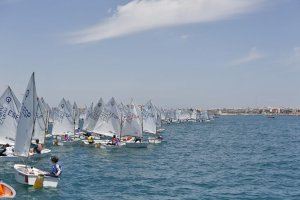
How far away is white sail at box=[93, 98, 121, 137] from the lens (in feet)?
225

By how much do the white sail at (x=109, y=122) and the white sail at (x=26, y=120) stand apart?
96.5 feet

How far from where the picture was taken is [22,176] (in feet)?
115

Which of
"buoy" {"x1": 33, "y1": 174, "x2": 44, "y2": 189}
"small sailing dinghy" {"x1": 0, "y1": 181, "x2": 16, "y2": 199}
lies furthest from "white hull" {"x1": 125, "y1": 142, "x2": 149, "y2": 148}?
"small sailing dinghy" {"x1": 0, "y1": 181, "x2": 16, "y2": 199}

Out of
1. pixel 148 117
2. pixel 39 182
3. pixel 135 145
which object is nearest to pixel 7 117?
pixel 39 182

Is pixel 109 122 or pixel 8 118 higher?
pixel 8 118

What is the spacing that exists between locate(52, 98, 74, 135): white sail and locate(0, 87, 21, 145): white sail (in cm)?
2510

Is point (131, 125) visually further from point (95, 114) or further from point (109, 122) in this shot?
point (95, 114)

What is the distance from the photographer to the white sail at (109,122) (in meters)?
68.6

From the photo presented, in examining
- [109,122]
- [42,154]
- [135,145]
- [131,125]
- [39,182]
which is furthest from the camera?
[131,125]

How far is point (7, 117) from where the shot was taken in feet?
159

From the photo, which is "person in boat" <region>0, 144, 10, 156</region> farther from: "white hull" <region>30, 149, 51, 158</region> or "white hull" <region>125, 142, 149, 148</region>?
"white hull" <region>125, 142, 149, 148</region>

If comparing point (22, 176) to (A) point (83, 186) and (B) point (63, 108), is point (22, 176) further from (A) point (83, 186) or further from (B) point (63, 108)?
(B) point (63, 108)

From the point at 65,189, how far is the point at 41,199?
3709 millimetres

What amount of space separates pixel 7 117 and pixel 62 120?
26023 millimetres
